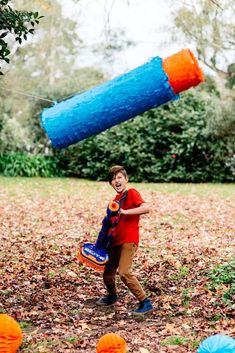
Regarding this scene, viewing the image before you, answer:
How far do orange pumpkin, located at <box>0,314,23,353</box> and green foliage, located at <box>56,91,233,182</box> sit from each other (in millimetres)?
17050

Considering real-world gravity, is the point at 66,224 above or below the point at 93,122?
below

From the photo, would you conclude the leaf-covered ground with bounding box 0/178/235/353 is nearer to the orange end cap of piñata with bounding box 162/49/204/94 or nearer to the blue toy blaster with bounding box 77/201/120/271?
the blue toy blaster with bounding box 77/201/120/271

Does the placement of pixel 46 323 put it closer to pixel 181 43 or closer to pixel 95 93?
pixel 95 93

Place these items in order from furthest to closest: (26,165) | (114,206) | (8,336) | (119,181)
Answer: (26,165) → (119,181) → (114,206) → (8,336)

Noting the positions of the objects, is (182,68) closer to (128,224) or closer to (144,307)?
(128,224)

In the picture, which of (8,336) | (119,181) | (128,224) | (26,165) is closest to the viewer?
(8,336)

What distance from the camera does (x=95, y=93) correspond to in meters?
4.34

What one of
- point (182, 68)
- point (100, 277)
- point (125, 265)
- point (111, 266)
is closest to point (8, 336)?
point (125, 265)

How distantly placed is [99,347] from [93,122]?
1768mm

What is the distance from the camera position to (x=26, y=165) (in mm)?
23250

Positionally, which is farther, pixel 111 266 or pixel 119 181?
pixel 111 266

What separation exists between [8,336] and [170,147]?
56.9 ft

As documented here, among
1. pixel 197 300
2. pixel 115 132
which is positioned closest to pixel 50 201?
pixel 115 132

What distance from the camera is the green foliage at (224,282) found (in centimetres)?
585
